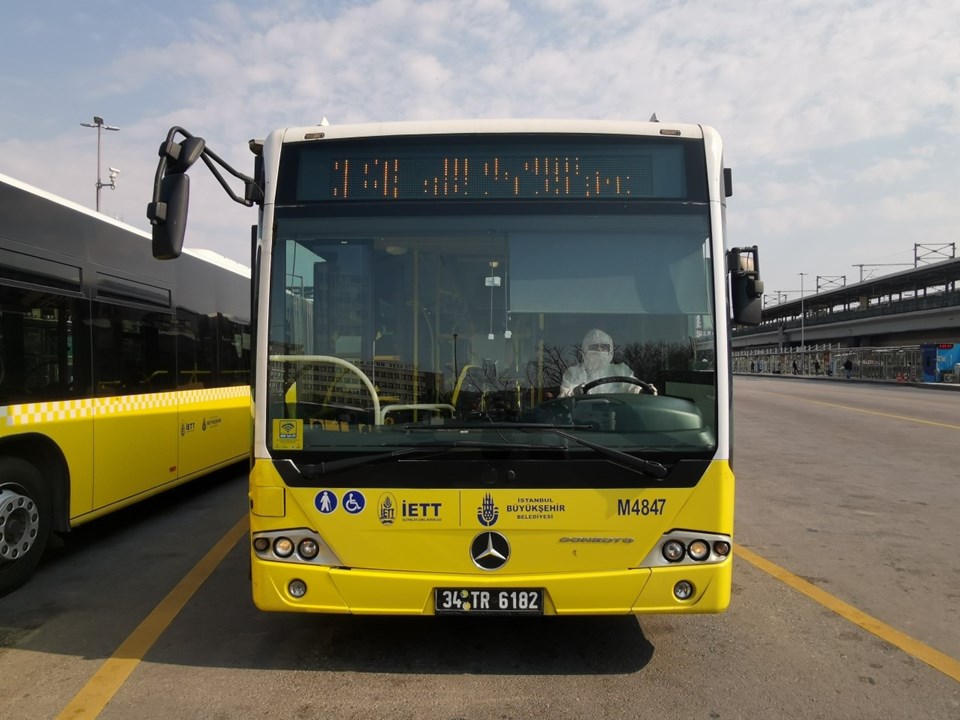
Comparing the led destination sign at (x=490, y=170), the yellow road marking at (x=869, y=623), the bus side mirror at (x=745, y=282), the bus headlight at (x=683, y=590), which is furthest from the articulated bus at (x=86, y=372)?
the yellow road marking at (x=869, y=623)

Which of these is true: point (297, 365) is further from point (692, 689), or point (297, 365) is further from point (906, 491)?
point (906, 491)

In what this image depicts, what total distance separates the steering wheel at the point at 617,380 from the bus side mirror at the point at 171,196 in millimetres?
2174

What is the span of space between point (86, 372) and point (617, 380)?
4533 millimetres

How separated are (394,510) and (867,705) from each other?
97.4 inches

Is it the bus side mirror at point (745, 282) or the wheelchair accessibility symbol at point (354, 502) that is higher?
the bus side mirror at point (745, 282)

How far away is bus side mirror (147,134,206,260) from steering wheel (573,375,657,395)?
217 centimetres

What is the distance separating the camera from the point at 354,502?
3543 millimetres

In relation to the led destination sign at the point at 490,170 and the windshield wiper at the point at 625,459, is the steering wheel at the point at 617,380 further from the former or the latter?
the led destination sign at the point at 490,170

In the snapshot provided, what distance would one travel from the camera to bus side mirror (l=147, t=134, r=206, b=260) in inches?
141

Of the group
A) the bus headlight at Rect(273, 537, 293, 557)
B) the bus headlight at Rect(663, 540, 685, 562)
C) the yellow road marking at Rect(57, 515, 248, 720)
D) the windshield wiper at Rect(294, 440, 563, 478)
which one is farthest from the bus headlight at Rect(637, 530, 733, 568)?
the yellow road marking at Rect(57, 515, 248, 720)

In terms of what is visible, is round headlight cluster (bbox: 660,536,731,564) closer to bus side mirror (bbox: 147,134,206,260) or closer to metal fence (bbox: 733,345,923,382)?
bus side mirror (bbox: 147,134,206,260)

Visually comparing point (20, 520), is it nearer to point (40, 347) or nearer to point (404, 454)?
point (40, 347)

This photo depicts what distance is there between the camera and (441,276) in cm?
380

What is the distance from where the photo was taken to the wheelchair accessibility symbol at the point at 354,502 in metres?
3.54
